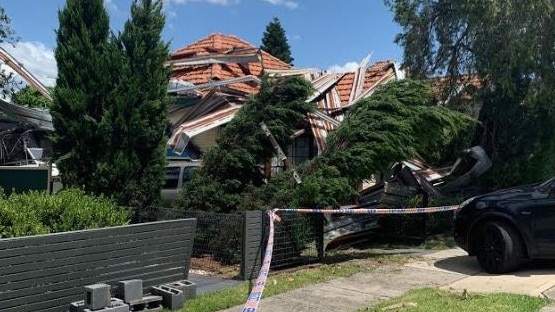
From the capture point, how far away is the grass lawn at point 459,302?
21.3 ft

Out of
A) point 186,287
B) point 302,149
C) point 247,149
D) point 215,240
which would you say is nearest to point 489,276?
point 215,240

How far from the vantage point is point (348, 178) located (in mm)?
9867

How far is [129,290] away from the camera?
654 cm

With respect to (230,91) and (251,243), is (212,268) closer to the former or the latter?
(251,243)

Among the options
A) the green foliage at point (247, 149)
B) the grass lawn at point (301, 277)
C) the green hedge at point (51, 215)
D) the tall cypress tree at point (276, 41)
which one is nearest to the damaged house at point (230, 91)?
the green foliage at point (247, 149)

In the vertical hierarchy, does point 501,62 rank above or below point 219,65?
below

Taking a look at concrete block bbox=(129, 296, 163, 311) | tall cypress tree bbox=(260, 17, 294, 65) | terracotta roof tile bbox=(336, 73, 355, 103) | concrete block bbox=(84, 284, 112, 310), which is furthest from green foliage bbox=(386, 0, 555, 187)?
tall cypress tree bbox=(260, 17, 294, 65)

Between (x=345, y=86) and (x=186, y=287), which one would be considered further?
(x=345, y=86)

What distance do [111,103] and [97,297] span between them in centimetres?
481

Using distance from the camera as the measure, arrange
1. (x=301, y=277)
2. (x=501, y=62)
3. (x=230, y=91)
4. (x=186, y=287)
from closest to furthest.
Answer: (x=186, y=287), (x=301, y=277), (x=501, y=62), (x=230, y=91)

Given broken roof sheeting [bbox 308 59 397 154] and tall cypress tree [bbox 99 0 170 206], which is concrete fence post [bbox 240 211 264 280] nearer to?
tall cypress tree [bbox 99 0 170 206]

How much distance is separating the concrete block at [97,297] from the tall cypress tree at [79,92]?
4453 mm

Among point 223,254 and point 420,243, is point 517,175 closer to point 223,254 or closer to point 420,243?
point 420,243

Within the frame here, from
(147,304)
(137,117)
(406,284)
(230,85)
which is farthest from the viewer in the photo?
(230,85)
